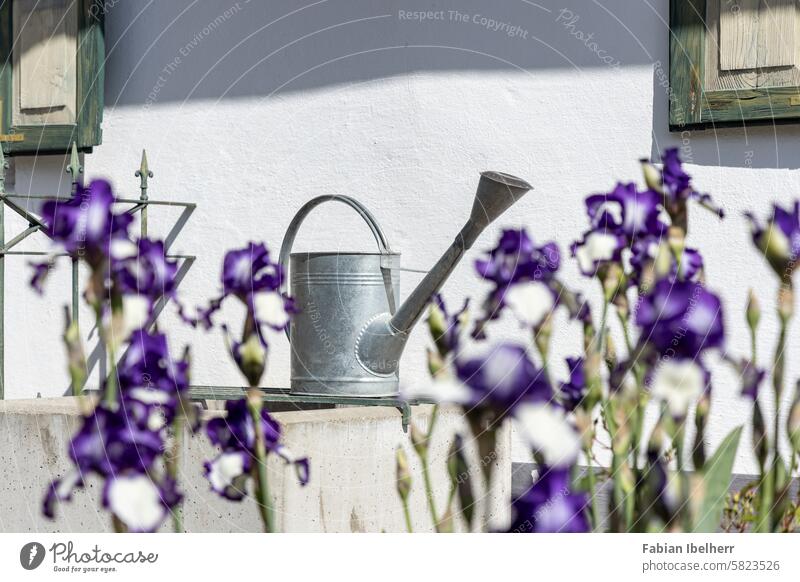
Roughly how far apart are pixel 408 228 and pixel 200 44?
24.8 inches

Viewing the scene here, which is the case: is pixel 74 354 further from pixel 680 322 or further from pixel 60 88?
pixel 60 88

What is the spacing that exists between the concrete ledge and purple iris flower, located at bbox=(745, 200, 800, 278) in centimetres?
66

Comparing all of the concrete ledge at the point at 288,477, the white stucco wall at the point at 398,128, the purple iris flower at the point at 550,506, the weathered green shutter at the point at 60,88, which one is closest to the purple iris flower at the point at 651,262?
the purple iris flower at the point at 550,506

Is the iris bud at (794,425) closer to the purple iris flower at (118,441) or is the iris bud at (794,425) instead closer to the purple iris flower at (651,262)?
the purple iris flower at (651,262)

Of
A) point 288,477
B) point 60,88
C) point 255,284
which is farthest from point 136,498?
point 60,88

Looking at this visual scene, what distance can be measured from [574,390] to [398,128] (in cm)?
180

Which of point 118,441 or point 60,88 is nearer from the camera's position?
point 118,441

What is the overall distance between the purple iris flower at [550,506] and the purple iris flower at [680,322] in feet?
0.20

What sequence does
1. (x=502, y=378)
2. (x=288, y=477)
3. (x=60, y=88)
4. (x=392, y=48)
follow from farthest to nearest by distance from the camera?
(x=60, y=88) → (x=392, y=48) → (x=288, y=477) → (x=502, y=378)

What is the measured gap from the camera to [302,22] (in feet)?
7.13

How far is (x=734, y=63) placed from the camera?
184cm

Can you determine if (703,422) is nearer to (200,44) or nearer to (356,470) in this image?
(356,470)

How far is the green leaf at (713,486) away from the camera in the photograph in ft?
1.35
